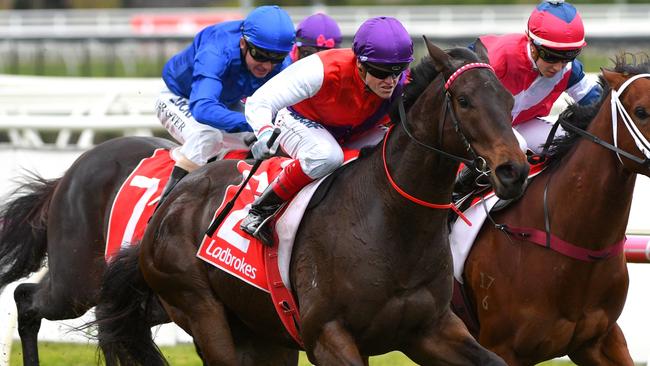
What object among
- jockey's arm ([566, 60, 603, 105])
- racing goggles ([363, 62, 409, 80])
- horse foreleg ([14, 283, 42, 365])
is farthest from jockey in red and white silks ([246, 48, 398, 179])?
horse foreleg ([14, 283, 42, 365])

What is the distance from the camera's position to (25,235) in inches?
248

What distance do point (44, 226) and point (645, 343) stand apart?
333 centimetres

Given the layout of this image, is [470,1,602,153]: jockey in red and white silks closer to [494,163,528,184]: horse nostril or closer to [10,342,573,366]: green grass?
[494,163,528,184]: horse nostril

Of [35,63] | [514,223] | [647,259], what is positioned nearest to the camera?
[514,223]

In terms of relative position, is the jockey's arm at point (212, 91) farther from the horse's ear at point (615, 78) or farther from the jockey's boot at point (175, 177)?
the horse's ear at point (615, 78)

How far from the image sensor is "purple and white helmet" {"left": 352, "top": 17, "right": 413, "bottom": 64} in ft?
13.7

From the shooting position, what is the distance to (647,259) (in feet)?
17.8

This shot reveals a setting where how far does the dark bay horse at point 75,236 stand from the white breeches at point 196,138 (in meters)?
0.28

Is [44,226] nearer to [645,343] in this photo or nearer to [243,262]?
[243,262]

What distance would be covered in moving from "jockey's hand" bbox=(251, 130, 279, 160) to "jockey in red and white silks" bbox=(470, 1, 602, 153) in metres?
1.04

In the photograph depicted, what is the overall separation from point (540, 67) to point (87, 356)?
11.5 feet

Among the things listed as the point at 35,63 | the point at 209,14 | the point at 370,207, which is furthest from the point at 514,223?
the point at 209,14

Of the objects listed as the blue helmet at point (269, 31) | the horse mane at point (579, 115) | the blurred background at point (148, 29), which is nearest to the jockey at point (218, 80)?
the blue helmet at point (269, 31)

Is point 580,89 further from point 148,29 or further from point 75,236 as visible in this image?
point 148,29
